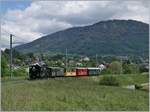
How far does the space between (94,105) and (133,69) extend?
61.8 m

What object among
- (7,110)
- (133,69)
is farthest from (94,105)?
(133,69)

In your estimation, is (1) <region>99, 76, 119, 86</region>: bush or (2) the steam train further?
(2) the steam train

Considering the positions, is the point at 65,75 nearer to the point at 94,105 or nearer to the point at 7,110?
the point at 94,105

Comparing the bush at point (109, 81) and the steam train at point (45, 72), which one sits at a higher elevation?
the steam train at point (45, 72)

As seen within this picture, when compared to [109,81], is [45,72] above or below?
above

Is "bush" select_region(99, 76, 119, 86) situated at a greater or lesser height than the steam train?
lesser

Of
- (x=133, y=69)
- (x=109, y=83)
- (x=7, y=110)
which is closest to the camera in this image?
(x=7, y=110)

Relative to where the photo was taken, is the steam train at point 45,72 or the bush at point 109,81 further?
the steam train at point 45,72

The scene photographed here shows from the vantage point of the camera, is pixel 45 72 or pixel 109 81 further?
pixel 45 72

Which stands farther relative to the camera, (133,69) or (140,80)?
(133,69)

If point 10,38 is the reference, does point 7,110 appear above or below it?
below

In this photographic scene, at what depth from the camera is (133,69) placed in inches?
3233

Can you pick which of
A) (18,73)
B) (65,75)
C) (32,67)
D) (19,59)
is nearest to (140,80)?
(65,75)

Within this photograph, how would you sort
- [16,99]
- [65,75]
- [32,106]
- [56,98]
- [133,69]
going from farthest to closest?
[133,69] → [65,75] → [56,98] → [16,99] → [32,106]
